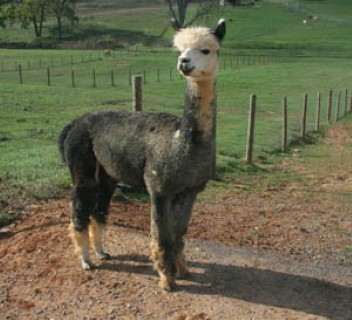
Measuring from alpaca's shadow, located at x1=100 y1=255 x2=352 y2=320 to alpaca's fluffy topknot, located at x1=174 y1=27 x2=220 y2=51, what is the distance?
2.73 meters

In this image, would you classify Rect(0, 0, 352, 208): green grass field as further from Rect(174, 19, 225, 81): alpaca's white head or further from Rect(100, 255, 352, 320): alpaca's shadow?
Rect(174, 19, 225, 81): alpaca's white head

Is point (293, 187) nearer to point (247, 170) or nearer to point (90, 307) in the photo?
point (247, 170)

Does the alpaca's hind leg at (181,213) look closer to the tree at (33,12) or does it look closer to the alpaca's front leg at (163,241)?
the alpaca's front leg at (163,241)

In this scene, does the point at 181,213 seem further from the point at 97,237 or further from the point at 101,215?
the point at 97,237

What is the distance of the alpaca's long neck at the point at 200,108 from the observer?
19.0 ft

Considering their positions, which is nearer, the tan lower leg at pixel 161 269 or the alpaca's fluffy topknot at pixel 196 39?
the alpaca's fluffy topknot at pixel 196 39

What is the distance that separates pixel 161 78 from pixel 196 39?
3567cm

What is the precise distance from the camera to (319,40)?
74.9 metres

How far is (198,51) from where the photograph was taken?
557cm

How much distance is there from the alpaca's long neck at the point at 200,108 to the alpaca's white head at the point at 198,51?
13cm

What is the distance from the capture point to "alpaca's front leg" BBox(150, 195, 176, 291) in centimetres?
625

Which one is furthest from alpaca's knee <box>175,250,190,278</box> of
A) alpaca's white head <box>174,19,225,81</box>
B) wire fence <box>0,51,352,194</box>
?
wire fence <box>0,51,352,194</box>

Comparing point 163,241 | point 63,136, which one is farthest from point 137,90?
point 163,241

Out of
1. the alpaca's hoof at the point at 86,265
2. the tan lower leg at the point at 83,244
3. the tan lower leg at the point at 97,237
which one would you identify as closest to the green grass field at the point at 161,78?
the tan lower leg at the point at 97,237
